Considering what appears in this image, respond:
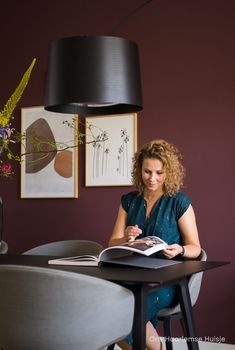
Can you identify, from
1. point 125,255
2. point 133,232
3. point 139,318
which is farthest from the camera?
point 133,232

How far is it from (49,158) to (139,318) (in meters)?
2.49

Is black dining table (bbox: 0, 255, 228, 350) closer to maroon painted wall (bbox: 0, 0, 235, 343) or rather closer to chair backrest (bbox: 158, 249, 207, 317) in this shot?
chair backrest (bbox: 158, 249, 207, 317)

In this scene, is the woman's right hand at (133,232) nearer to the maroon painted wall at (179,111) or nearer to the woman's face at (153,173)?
the woman's face at (153,173)

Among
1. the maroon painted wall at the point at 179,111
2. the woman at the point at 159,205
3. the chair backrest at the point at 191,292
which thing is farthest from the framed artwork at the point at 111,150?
the chair backrest at the point at 191,292

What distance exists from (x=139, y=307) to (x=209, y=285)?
1.76m

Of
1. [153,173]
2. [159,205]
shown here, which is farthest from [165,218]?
[153,173]

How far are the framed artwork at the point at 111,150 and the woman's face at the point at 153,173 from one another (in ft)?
3.39

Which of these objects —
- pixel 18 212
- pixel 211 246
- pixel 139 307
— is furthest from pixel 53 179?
pixel 139 307

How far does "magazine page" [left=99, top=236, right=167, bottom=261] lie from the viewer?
2420 mm

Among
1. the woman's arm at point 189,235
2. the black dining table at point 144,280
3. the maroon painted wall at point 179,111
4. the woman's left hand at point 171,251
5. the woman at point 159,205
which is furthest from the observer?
the maroon painted wall at point 179,111

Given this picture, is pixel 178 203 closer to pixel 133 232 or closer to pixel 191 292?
pixel 133 232

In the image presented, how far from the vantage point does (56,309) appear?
1.98 meters

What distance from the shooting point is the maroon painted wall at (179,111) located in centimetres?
379

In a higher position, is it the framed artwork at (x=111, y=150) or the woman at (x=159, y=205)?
the framed artwork at (x=111, y=150)
